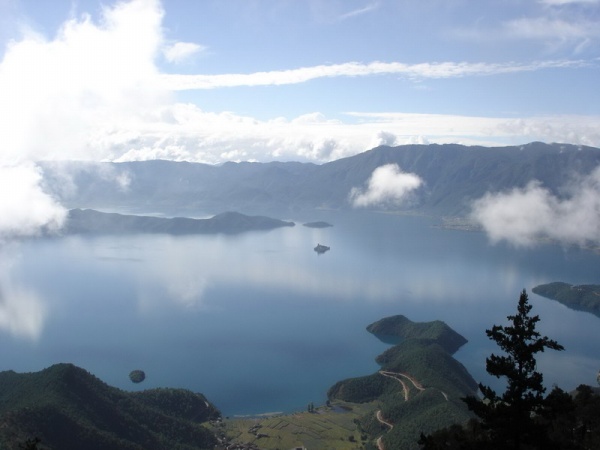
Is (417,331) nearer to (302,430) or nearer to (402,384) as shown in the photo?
(402,384)

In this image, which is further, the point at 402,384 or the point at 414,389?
the point at 402,384

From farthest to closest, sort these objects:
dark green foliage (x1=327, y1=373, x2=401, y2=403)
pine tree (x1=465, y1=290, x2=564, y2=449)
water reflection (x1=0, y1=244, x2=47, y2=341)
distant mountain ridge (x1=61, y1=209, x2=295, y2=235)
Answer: distant mountain ridge (x1=61, y1=209, x2=295, y2=235) → water reflection (x1=0, y1=244, x2=47, y2=341) → dark green foliage (x1=327, y1=373, x2=401, y2=403) → pine tree (x1=465, y1=290, x2=564, y2=449)

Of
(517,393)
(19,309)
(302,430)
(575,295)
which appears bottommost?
(302,430)

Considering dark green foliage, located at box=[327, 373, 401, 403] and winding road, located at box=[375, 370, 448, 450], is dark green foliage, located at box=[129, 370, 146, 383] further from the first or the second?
winding road, located at box=[375, 370, 448, 450]

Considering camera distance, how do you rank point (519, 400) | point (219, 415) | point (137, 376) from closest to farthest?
point (519, 400) < point (219, 415) < point (137, 376)

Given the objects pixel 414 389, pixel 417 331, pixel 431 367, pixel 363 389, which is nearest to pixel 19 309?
pixel 363 389

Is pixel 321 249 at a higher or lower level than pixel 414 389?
higher

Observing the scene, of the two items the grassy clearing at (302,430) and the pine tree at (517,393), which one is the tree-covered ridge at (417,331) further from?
the pine tree at (517,393)

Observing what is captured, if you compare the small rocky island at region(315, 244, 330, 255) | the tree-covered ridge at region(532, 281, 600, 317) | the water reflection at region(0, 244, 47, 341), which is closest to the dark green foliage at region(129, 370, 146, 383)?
the water reflection at region(0, 244, 47, 341)
